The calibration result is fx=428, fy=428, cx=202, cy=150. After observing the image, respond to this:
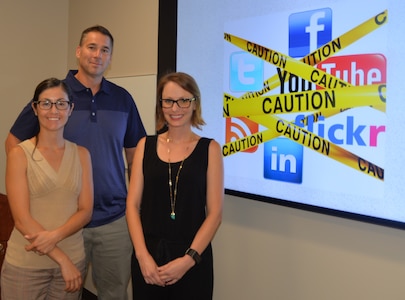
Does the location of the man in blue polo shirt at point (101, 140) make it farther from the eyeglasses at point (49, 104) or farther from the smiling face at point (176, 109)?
the smiling face at point (176, 109)

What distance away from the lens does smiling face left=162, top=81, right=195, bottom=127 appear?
1.76 metres

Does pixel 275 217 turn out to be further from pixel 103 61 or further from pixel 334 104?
pixel 103 61

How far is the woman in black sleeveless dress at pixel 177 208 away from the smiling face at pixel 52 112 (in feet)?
1.26

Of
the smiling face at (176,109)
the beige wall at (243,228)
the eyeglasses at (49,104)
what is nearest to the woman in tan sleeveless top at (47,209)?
the eyeglasses at (49,104)

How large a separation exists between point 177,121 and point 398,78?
0.87 metres

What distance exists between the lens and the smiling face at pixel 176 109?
1.76m

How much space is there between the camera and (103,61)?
7.16ft

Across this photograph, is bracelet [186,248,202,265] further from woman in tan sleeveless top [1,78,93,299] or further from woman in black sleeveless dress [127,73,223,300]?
woman in tan sleeveless top [1,78,93,299]

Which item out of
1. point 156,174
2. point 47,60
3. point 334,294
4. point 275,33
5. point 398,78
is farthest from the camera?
point 47,60

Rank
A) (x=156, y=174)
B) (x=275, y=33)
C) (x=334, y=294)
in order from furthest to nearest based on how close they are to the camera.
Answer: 1. (x=275, y=33)
2. (x=334, y=294)
3. (x=156, y=174)

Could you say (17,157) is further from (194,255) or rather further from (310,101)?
(310,101)

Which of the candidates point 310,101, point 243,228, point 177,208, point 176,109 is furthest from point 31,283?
point 310,101

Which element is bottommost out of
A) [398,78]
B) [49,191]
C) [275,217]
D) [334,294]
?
[334,294]

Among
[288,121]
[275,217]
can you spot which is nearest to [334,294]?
[275,217]
